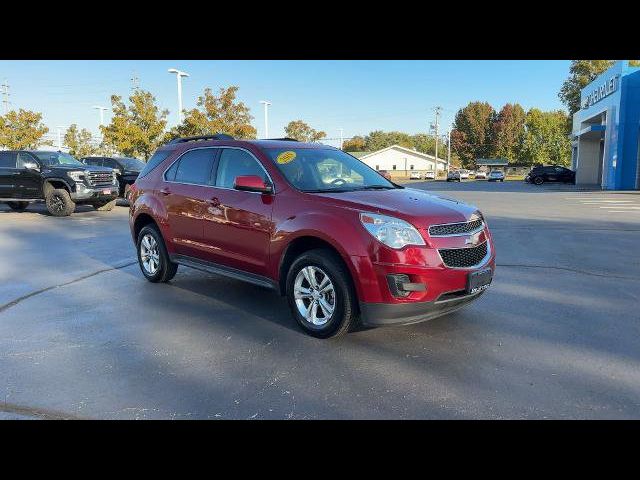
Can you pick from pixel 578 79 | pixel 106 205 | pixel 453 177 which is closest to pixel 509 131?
pixel 578 79

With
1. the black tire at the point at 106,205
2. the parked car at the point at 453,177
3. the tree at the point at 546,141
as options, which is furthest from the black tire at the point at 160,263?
the tree at the point at 546,141

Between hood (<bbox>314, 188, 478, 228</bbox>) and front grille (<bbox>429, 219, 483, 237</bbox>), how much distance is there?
0.13 feet

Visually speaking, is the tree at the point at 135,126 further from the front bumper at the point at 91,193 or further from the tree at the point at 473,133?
the tree at the point at 473,133

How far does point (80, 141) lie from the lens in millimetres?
77562

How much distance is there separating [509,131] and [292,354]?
10665 centimetres

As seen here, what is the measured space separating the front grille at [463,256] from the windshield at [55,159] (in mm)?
14695

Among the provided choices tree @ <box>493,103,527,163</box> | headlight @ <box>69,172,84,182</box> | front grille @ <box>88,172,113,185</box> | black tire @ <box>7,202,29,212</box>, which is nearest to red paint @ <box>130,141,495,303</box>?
headlight @ <box>69,172,84,182</box>

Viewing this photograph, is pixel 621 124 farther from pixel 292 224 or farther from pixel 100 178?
pixel 292 224

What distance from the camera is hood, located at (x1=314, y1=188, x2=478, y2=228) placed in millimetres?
4195

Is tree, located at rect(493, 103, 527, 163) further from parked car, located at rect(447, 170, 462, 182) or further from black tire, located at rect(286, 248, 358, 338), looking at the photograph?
black tire, located at rect(286, 248, 358, 338)

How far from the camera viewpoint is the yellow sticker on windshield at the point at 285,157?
5186mm
